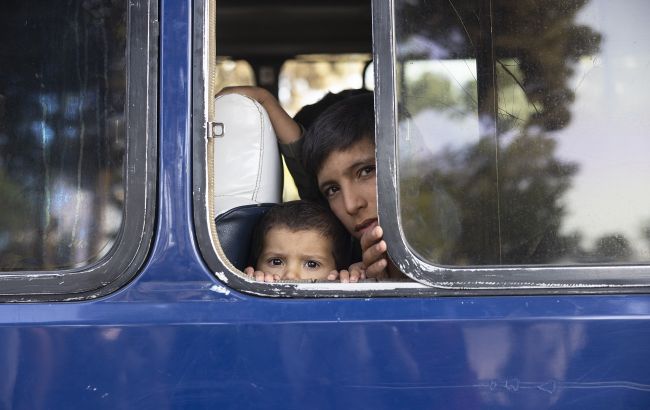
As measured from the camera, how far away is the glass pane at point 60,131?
1729 mm

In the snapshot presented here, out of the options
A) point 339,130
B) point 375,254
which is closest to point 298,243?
point 339,130

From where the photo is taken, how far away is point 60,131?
1749 mm

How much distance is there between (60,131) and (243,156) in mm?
538

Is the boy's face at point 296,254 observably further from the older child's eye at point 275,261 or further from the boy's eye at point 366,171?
the boy's eye at point 366,171

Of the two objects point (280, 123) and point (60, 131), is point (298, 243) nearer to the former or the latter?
point (280, 123)

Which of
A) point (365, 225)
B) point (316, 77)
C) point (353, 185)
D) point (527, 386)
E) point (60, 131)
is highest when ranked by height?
point (316, 77)

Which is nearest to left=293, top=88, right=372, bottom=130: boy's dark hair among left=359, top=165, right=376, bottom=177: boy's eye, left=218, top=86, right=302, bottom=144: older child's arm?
left=218, top=86, right=302, bottom=144: older child's arm

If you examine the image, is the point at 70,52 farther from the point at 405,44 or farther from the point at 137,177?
the point at 405,44

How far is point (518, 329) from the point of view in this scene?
1.63 meters

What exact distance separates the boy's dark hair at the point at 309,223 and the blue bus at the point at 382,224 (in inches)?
17.1

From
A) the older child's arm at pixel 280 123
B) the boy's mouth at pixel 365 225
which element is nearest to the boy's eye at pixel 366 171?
the boy's mouth at pixel 365 225

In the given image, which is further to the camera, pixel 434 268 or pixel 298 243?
pixel 298 243

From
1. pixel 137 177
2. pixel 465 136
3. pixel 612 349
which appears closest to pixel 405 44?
pixel 465 136

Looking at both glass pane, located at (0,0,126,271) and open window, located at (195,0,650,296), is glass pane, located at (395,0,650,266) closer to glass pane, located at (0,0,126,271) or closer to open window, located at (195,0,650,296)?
open window, located at (195,0,650,296)
